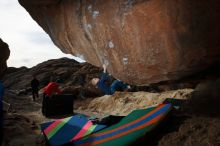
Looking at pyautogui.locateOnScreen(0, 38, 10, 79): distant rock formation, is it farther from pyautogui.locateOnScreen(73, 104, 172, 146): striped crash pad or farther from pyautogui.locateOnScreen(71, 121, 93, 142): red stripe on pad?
pyautogui.locateOnScreen(73, 104, 172, 146): striped crash pad

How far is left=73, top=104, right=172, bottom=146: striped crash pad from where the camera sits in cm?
521

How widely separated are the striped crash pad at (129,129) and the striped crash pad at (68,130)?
0.26 meters

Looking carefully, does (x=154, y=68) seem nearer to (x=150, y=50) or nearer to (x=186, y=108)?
(x=150, y=50)

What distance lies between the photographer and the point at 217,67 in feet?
18.7

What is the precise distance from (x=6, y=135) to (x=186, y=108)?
431cm

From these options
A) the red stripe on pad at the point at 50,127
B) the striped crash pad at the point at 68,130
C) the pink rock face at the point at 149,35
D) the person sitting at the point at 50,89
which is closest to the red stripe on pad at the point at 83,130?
the striped crash pad at the point at 68,130

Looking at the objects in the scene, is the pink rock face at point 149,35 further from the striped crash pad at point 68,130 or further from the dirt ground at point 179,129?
the striped crash pad at point 68,130

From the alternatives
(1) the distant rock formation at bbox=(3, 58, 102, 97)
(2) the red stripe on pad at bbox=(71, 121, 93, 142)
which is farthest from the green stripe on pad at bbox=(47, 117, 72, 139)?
(1) the distant rock formation at bbox=(3, 58, 102, 97)

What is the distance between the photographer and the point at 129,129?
17.7ft

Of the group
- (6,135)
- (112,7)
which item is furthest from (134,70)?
(6,135)

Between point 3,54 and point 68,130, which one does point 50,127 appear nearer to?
point 68,130

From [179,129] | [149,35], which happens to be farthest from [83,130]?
[149,35]

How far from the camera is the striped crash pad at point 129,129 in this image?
521 cm

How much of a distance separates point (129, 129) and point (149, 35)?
5.47ft
